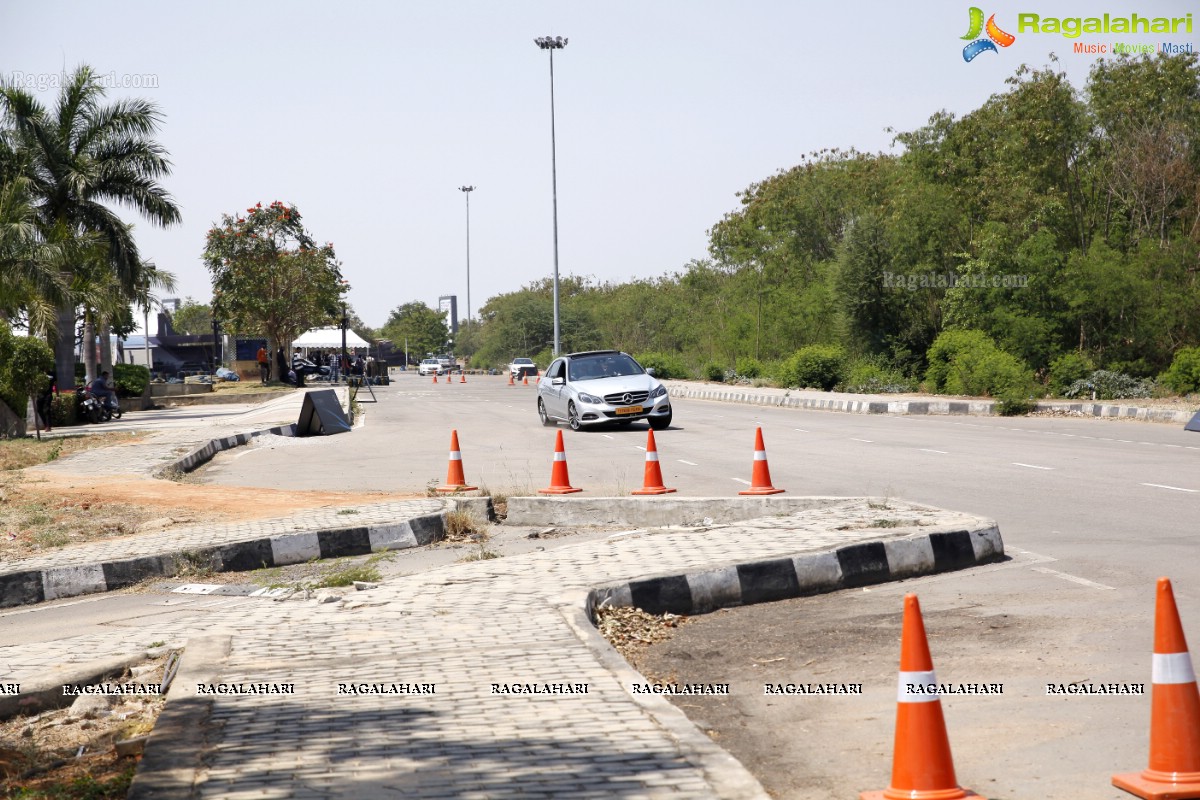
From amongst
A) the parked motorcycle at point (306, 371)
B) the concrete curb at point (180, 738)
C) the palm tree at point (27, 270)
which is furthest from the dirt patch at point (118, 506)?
the parked motorcycle at point (306, 371)

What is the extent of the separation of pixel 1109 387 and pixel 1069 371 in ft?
3.99

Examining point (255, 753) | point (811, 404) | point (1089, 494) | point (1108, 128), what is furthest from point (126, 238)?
point (255, 753)

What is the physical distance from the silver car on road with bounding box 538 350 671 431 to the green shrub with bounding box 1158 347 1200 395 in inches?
472

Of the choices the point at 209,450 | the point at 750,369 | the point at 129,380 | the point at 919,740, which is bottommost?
the point at 209,450

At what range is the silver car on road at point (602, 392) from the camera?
23.1m

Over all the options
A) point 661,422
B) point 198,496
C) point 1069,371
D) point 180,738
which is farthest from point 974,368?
point 180,738

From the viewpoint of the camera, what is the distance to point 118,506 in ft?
41.5

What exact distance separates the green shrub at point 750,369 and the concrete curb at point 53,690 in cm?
3858

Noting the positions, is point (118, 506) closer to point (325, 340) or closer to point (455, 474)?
point (455, 474)

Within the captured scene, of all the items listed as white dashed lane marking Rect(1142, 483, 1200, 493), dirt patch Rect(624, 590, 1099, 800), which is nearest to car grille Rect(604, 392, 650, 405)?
white dashed lane marking Rect(1142, 483, 1200, 493)

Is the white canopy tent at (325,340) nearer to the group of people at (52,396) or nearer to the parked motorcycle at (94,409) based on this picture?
the group of people at (52,396)

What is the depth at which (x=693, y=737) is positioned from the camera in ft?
14.7

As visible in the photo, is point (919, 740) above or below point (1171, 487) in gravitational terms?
above

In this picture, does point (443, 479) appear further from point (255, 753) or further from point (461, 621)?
point (255, 753)
